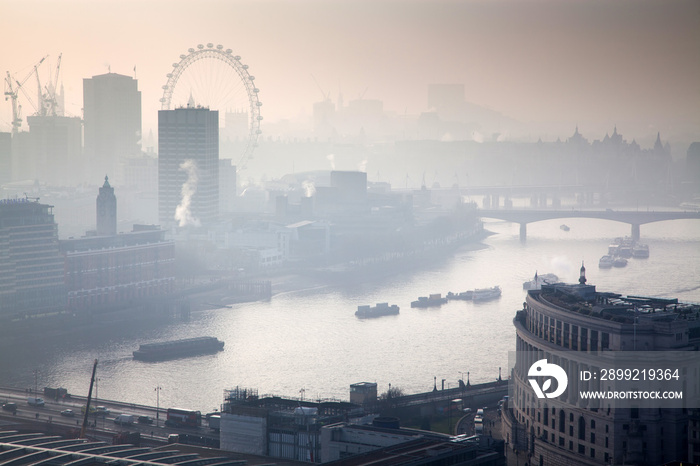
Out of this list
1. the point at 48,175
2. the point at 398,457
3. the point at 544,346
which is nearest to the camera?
the point at 398,457

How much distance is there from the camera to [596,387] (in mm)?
13219

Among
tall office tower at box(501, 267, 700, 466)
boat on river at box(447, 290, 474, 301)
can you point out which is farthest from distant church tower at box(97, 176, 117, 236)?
tall office tower at box(501, 267, 700, 466)

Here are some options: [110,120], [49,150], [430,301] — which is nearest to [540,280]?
[430,301]

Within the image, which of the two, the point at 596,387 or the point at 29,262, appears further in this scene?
the point at 29,262

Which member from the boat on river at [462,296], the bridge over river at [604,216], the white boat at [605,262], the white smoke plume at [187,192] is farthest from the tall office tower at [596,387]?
the bridge over river at [604,216]

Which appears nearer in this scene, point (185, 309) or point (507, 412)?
point (507, 412)

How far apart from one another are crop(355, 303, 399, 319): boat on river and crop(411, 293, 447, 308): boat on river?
1.17 meters

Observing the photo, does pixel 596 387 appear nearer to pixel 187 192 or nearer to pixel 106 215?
pixel 106 215

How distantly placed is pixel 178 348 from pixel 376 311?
19.9 feet

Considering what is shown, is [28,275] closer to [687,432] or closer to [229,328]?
[229,328]

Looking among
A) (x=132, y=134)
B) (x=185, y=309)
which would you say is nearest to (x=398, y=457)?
(x=185, y=309)

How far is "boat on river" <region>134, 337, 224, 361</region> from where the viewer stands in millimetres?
22562

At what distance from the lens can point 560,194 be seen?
7019cm

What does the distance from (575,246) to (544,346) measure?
1097 inches
